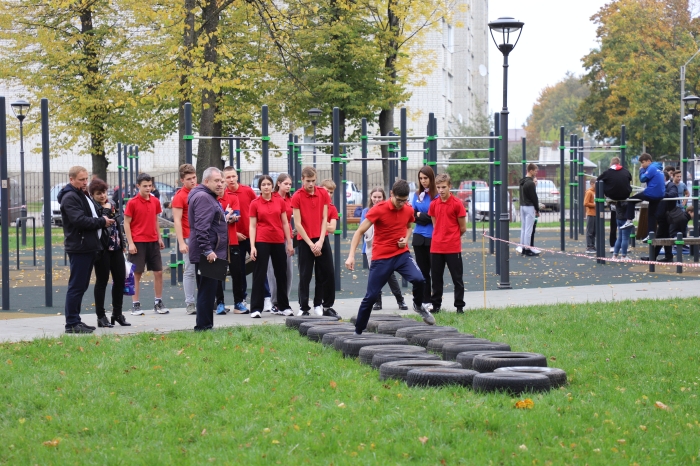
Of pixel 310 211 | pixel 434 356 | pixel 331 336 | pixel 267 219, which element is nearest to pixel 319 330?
pixel 331 336

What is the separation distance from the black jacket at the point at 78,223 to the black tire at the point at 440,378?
4.66 metres

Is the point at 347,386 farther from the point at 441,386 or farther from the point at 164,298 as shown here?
the point at 164,298

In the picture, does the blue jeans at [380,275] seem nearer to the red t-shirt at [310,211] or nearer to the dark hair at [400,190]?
the dark hair at [400,190]

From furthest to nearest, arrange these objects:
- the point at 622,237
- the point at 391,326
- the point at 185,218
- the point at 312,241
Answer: the point at 622,237, the point at 185,218, the point at 312,241, the point at 391,326

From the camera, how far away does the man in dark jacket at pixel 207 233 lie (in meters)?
10.2

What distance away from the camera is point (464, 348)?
27.5 ft

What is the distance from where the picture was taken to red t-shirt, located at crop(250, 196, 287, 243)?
38.3 feet

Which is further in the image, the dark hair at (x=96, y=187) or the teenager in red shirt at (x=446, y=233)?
the teenager in red shirt at (x=446, y=233)

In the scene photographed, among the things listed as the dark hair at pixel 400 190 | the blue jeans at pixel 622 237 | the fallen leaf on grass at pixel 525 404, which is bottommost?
the fallen leaf on grass at pixel 525 404

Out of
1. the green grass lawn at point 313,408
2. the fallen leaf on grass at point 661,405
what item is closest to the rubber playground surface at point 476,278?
the green grass lawn at point 313,408

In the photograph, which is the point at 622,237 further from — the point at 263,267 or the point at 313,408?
the point at 313,408

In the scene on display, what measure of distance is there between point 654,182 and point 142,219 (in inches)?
461

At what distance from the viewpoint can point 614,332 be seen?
9.72m

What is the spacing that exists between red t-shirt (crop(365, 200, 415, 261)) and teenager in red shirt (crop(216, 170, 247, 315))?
2.83m
